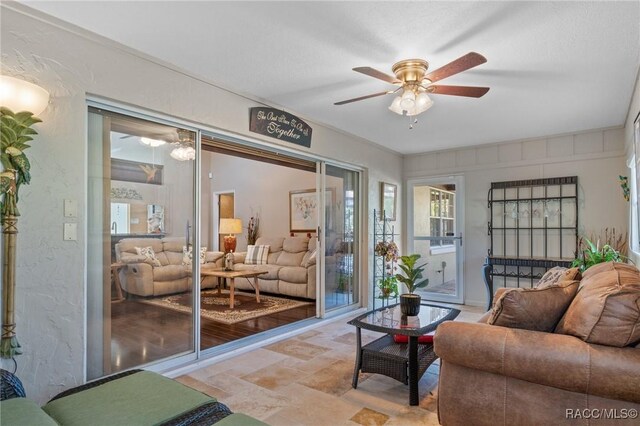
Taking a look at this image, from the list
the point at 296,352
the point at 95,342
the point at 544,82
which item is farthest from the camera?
the point at 296,352

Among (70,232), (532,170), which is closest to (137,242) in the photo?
(70,232)

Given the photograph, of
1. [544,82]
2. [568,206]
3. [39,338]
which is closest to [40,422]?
[39,338]

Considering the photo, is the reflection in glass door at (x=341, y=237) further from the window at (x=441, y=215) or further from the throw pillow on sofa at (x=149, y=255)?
the throw pillow on sofa at (x=149, y=255)

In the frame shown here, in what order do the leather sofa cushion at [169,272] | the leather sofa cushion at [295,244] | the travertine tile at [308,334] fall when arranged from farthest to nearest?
the leather sofa cushion at [295,244]
the travertine tile at [308,334]
the leather sofa cushion at [169,272]

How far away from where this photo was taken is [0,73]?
2.05 m

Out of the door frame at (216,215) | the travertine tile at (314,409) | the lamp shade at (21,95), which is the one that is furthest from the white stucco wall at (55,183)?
the door frame at (216,215)

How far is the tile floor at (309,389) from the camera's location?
2354 millimetres

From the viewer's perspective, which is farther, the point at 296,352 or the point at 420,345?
the point at 296,352

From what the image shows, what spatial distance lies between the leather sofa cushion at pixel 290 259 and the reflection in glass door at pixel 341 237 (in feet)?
4.23

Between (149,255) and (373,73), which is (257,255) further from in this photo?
(373,73)

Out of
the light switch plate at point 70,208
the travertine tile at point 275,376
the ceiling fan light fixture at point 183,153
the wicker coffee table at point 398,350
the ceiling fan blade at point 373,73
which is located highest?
the ceiling fan blade at point 373,73

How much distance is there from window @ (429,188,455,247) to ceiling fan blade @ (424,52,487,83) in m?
3.71

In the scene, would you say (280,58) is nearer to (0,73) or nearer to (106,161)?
(106,161)

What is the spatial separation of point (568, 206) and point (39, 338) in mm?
5827
